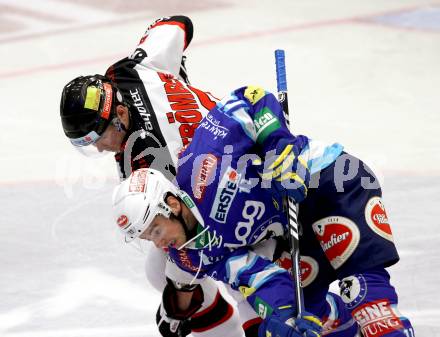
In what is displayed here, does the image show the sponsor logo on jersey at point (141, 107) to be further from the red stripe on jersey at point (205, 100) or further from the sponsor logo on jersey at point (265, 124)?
the sponsor logo on jersey at point (265, 124)

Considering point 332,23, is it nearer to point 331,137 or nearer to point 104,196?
point 331,137

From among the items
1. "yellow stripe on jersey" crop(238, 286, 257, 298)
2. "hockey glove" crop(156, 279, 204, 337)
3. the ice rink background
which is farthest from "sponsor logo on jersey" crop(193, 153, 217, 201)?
the ice rink background

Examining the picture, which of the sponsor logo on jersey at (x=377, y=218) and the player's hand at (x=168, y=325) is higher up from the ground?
the sponsor logo on jersey at (x=377, y=218)

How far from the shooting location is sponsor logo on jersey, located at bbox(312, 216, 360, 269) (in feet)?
Result: 13.4

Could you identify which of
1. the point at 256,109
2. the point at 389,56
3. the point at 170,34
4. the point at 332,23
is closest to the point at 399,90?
the point at 389,56

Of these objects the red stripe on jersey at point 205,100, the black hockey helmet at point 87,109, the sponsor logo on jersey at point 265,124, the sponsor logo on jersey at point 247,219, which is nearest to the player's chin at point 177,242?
the sponsor logo on jersey at point 247,219

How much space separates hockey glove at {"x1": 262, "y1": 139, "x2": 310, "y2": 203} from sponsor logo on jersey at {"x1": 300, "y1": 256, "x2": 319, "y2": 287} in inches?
13.7

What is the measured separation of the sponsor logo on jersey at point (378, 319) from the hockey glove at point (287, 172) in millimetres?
455

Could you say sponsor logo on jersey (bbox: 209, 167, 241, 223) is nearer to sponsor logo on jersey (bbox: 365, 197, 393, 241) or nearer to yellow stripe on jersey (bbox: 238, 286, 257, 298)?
yellow stripe on jersey (bbox: 238, 286, 257, 298)

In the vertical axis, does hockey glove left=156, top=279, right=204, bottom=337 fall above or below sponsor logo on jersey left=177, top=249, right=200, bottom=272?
below

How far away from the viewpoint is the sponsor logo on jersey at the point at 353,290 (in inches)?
155

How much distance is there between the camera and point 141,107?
478 cm

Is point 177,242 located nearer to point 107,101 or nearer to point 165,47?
point 107,101

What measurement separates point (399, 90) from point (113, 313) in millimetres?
3495
